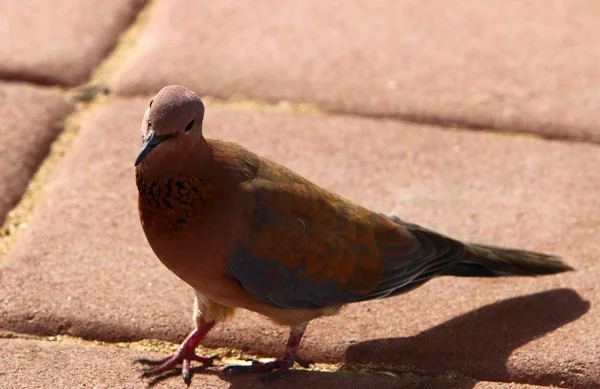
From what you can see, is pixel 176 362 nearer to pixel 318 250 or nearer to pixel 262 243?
pixel 262 243

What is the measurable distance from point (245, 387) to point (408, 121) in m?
1.82

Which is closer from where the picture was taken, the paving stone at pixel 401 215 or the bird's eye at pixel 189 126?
the bird's eye at pixel 189 126

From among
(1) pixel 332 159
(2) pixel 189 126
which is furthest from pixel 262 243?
(1) pixel 332 159

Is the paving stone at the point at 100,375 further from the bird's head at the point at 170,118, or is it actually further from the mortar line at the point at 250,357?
the bird's head at the point at 170,118

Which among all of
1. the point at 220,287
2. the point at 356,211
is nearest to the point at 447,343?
the point at 356,211

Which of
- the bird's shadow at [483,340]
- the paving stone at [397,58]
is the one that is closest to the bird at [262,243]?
the bird's shadow at [483,340]

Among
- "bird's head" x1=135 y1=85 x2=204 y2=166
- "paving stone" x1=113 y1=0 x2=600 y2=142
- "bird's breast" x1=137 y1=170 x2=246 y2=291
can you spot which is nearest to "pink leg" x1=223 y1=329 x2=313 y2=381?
"bird's breast" x1=137 y1=170 x2=246 y2=291

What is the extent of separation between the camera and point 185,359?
116 inches

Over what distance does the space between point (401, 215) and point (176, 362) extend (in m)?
1.17

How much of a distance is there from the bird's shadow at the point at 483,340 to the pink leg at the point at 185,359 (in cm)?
47

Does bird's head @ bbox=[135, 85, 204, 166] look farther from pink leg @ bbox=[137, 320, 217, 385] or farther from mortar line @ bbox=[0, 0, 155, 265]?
mortar line @ bbox=[0, 0, 155, 265]

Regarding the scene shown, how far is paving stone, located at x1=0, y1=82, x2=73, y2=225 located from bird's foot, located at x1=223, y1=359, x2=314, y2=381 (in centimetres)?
114

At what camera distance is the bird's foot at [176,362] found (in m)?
2.89

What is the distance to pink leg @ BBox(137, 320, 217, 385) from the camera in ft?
9.49
